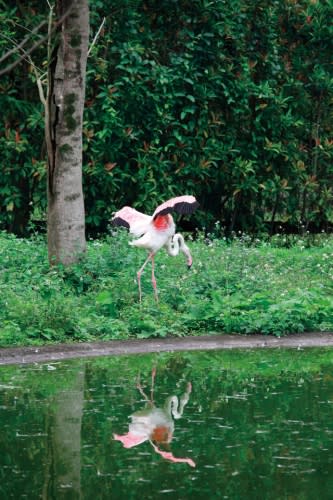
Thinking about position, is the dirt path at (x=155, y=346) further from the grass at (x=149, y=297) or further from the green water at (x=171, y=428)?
the green water at (x=171, y=428)

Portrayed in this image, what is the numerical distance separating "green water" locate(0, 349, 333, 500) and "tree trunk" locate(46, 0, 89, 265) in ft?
9.98

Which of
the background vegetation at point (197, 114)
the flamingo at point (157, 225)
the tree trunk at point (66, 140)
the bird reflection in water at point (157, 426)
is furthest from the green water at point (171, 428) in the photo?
the background vegetation at point (197, 114)

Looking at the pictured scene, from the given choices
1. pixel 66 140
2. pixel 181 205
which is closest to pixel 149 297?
pixel 181 205

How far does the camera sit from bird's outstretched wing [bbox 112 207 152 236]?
1173 cm

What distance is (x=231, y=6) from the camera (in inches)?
706

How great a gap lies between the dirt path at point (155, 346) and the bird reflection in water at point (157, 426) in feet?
5.67

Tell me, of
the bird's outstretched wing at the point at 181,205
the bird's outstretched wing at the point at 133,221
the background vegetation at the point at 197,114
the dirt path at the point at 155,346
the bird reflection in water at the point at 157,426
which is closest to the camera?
the bird reflection in water at the point at 157,426

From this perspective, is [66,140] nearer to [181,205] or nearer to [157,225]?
[157,225]

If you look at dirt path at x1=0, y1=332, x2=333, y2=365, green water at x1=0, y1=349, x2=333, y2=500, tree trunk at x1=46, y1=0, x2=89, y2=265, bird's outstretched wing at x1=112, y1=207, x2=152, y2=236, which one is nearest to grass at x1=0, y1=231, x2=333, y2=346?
dirt path at x1=0, y1=332, x2=333, y2=365

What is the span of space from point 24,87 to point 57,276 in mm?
5742

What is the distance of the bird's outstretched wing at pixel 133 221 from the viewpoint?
11.7 metres

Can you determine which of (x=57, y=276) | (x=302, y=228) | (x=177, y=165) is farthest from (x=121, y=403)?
(x=302, y=228)

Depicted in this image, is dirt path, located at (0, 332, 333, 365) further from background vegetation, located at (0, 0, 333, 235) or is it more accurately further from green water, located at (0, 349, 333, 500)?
background vegetation, located at (0, 0, 333, 235)

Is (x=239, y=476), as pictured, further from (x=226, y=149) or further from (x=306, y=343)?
(x=226, y=149)
